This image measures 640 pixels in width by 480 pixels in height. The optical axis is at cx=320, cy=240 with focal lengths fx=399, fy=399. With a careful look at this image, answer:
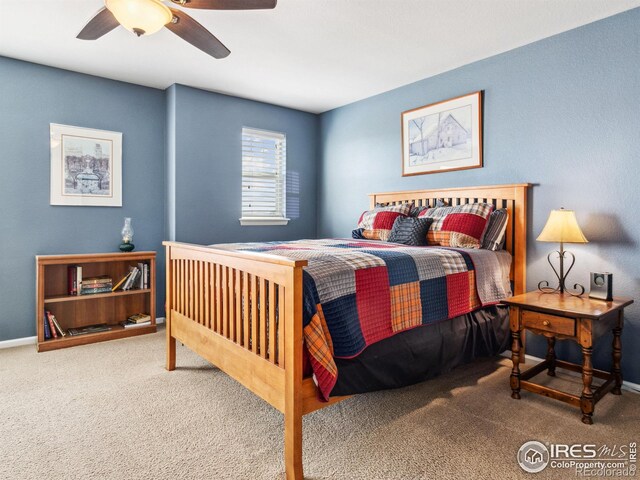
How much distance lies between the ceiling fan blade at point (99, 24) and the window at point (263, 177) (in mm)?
2192

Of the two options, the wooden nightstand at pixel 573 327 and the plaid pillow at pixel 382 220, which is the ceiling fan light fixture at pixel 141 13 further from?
the wooden nightstand at pixel 573 327

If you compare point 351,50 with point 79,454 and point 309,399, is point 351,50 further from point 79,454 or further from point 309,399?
point 79,454

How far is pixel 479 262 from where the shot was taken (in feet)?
8.63

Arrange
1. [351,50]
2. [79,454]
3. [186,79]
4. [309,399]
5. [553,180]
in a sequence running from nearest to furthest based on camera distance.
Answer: [309,399], [79,454], [553,180], [351,50], [186,79]

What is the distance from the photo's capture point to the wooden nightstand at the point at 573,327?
2.06 meters

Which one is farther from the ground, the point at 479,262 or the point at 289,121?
the point at 289,121

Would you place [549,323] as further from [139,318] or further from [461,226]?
[139,318]

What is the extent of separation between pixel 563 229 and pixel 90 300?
3868 millimetres

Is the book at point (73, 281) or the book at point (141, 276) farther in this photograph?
the book at point (141, 276)

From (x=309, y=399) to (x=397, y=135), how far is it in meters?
3.03

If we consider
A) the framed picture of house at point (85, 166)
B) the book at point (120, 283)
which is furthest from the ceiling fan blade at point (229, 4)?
the book at point (120, 283)

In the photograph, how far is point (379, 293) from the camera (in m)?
1.98

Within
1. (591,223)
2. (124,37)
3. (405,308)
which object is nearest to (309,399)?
(405,308)

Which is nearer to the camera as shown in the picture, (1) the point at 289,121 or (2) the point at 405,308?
(2) the point at 405,308
